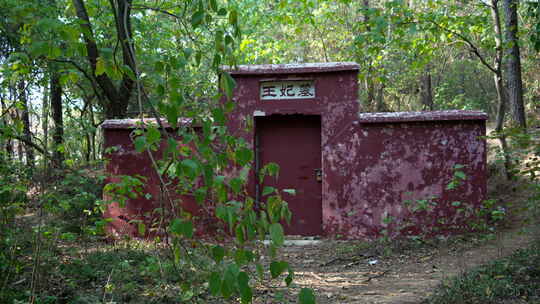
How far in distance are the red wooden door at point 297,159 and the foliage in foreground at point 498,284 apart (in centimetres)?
352

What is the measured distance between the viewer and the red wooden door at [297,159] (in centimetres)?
819

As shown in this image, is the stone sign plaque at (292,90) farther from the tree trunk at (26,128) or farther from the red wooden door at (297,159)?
the tree trunk at (26,128)

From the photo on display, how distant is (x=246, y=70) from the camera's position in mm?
7973

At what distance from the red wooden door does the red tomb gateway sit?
0.7 inches

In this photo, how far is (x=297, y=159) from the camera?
827cm

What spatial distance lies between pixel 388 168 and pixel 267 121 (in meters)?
2.31

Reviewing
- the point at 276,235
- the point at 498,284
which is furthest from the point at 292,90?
the point at 276,235

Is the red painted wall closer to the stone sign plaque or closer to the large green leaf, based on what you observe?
the stone sign plaque

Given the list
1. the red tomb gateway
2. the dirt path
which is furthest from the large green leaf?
the red tomb gateway

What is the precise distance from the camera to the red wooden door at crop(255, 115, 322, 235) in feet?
26.9

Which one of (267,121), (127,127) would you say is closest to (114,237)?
(127,127)

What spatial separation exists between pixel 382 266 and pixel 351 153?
2.26 m

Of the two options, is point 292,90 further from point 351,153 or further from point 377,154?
point 377,154

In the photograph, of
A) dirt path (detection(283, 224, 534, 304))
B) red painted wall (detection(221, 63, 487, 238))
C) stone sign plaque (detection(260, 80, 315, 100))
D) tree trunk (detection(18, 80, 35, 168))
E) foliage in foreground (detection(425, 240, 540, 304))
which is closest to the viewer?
foliage in foreground (detection(425, 240, 540, 304))
